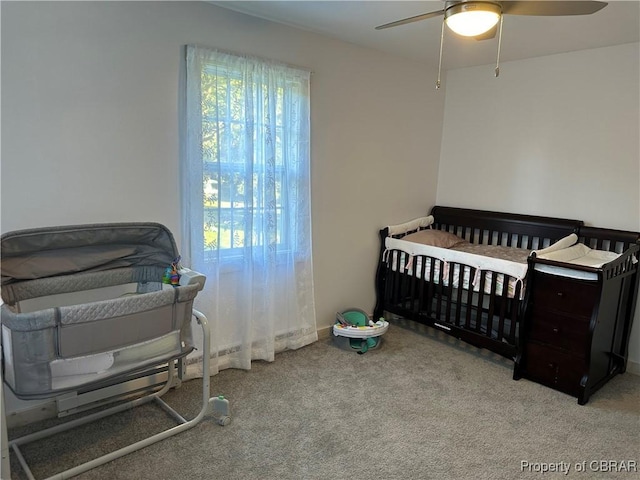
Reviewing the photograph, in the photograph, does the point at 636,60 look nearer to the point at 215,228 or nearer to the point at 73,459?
the point at 215,228

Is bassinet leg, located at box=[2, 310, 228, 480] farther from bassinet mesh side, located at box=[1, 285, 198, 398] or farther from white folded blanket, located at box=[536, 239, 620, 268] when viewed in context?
white folded blanket, located at box=[536, 239, 620, 268]

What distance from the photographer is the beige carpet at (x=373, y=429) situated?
Result: 6.66 ft

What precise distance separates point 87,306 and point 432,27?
102 inches

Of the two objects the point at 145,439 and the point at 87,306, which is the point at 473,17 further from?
the point at 145,439

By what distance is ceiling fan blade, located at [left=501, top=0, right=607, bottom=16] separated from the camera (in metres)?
1.74

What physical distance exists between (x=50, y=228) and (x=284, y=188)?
142cm

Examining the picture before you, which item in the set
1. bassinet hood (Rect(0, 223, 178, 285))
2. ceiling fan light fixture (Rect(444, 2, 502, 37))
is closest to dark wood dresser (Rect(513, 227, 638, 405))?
ceiling fan light fixture (Rect(444, 2, 502, 37))

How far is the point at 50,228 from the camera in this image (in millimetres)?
2012

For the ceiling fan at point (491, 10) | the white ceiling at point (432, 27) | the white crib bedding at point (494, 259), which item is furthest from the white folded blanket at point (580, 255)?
the ceiling fan at point (491, 10)

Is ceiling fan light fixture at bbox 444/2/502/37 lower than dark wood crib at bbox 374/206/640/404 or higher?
higher

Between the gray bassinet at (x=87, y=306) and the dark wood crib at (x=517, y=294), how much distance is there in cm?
197

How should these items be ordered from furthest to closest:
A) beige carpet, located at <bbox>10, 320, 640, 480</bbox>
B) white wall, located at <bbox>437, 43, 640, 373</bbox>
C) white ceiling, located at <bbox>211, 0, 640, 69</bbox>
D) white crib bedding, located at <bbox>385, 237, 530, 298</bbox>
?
white wall, located at <bbox>437, 43, 640, 373</bbox>
white crib bedding, located at <bbox>385, 237, 530, 298</bbox>
white ceiling, located at <bbox>211, 0, 640, 69</bbox>
beige carpet, located at <bbox>10, 320, 640, 480</bbox>

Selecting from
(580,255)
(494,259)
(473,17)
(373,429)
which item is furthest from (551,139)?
(373,429)

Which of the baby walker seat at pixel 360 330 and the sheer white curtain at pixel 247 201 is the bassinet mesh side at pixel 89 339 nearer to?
the sheer white curtain at pixel 247 201
